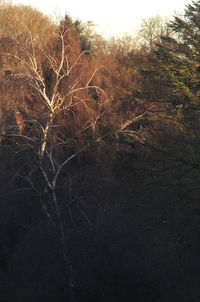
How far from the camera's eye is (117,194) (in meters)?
15.4

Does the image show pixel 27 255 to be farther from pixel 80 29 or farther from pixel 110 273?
pixel 80 29

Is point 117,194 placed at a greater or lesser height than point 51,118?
lesser

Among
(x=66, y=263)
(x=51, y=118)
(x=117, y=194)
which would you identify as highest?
(x=51, y=118)

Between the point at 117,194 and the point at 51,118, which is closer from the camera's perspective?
the point at 117,194

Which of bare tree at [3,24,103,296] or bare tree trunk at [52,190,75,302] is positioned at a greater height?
bare tree at [3,24,103,296]

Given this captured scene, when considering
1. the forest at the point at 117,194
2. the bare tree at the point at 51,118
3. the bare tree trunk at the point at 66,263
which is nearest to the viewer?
the forest at the point at 117,194

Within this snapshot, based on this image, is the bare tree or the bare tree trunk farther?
the bare tree

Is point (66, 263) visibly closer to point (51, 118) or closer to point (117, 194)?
point (117, 194)

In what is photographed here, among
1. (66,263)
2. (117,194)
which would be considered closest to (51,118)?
(117,194)

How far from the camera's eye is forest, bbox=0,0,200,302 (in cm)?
1034

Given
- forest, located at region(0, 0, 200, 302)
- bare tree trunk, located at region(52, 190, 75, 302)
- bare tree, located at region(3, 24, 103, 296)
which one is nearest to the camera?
forest, located at region(0, 0, 200, 302)

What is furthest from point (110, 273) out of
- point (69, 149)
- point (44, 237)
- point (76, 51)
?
point (76, 51)

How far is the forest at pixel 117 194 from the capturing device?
10.3m

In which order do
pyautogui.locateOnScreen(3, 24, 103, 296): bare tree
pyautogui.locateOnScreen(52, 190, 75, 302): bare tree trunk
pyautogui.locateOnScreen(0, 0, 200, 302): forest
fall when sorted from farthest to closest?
pyautogui.locateOnScreen(3, 24, 103, 296): bare tree, pyautogui.locateOnScreen(52, 190, 75, 302): bare tree trunk, pyautogui.locateOnScreen(0, 0, 200, 302): forest
